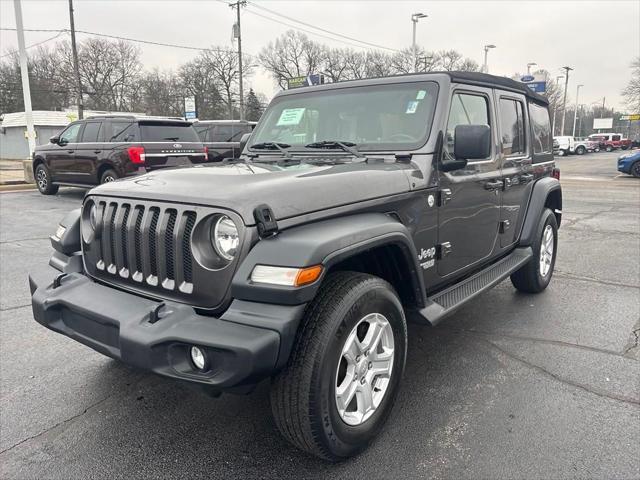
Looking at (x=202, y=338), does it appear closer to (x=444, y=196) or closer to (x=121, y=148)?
(x=444, y=196)

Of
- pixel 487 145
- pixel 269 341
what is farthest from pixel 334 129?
pixel 269 341

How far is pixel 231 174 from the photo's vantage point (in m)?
2.71

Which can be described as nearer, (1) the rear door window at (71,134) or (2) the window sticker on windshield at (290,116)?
(2) the window sticker on windshield at (290,116)

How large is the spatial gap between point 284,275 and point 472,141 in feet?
5.19

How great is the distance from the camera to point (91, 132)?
1146 cm

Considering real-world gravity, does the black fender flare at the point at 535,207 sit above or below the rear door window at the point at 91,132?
below

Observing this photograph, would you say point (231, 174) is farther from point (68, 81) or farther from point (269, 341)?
point (68, 81)

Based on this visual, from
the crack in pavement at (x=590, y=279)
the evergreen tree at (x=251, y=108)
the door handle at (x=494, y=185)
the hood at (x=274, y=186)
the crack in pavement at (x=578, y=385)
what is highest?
the evergreen tree at (x=251, y=108)

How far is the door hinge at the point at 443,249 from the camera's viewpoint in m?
3.27

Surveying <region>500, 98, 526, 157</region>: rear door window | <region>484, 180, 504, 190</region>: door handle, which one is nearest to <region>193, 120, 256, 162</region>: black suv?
<region>500, 98, 526, 157</region>: rear door window

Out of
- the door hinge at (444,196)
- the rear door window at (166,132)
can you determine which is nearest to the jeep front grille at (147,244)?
the door hinge at (444,196)

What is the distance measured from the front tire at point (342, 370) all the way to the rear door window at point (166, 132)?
9427mm

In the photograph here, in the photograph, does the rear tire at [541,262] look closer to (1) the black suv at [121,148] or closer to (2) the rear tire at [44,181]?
(1) the black suv at [121,148]

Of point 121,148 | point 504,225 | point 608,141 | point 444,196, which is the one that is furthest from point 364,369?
point 608,141
